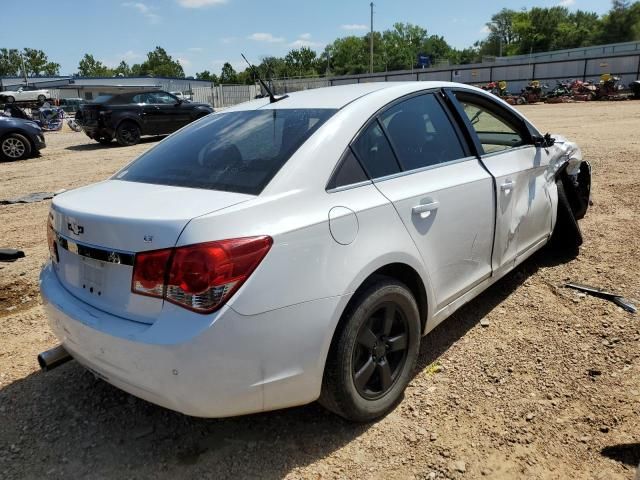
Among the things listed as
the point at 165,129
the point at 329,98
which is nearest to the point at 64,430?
the point at 329,98

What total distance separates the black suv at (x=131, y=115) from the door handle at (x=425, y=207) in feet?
49.0

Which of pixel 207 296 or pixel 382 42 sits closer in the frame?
pixel 207 296

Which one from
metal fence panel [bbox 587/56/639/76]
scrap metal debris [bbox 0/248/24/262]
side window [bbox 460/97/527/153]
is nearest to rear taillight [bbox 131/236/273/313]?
side window [bbox 460/97/527/153]

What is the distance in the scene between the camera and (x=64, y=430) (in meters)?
2.68

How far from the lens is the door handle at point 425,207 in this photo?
268 cm

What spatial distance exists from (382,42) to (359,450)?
128972mm

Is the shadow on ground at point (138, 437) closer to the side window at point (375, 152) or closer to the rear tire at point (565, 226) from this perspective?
the side window at point (375, 152)

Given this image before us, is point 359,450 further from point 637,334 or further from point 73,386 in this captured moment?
point 637,334

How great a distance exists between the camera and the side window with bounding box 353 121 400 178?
2619 mm

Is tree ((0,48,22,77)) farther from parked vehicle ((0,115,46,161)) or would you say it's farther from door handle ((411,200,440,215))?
door handle ((411,200,440,215))

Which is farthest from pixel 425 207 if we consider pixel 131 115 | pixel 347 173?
pixel 131 115

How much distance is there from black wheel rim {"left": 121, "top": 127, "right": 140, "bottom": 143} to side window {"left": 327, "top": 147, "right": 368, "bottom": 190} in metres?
15.0

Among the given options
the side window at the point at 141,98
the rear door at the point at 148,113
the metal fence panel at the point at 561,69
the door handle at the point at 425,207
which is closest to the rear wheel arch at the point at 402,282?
the door handle at the point at 425,207

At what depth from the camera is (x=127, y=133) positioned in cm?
1603
